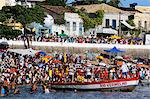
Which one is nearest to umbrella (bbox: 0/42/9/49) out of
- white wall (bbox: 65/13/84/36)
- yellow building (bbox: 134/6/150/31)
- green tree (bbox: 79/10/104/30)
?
white wall (bbox: 65/13/84/36)

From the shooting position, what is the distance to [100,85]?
47188 millimetres

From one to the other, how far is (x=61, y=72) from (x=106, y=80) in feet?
17.6

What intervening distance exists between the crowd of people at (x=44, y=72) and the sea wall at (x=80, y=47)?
355 inches

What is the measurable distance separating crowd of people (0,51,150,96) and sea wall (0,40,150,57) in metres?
9.03

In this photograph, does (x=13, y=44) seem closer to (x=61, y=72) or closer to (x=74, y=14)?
(x=61, y=72)

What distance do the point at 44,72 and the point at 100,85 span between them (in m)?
7.18

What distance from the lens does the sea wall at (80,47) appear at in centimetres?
6906

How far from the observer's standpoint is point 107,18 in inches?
3873

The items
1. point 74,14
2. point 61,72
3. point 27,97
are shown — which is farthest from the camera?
point 74,14

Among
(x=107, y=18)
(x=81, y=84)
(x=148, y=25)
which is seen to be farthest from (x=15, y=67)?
(x=148, y=25)

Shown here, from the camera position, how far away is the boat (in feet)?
155

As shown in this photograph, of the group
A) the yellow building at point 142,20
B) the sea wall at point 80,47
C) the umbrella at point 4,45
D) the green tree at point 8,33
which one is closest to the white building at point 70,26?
the sea wall at point 80,47

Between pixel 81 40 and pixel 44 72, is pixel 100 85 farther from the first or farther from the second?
pixel 81 40

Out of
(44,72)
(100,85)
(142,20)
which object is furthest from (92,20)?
(100,85)
